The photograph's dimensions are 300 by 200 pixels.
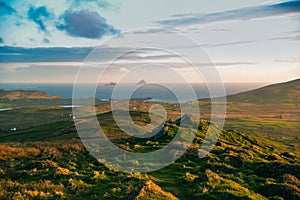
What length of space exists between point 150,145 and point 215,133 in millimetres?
16926

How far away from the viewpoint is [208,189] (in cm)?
2416

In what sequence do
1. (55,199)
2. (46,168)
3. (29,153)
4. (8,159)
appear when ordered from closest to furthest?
1. (55,199)
2. (46,168)
3. (8,159)
4. (29,153)

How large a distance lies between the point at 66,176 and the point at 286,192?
17.7 m

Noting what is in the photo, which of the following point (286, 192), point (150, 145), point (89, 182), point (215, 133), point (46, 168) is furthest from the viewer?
point (215, 133)

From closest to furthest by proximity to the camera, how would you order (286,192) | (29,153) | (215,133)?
(286,192), (29,153), (215,133)

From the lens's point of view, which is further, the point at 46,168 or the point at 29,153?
the point at 29,153

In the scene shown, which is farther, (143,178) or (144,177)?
(144,177)

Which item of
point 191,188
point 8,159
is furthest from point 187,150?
point 8,159

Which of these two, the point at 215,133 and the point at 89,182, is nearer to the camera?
the point at 89,182

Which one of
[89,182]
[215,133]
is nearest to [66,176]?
[89,182]

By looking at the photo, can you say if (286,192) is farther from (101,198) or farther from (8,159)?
(8,159)

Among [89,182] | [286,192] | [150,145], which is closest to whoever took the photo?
[286,192]

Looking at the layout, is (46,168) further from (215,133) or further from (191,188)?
(215,133)

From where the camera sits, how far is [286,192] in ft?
78.7
